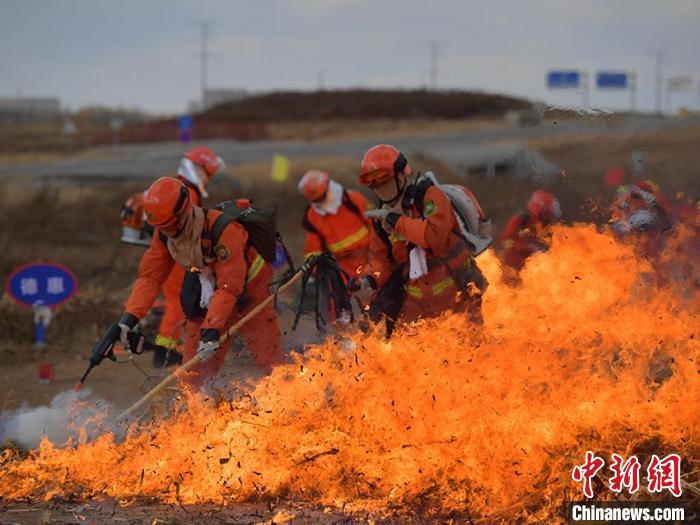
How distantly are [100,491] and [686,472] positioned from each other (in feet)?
10.6

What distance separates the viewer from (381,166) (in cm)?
723

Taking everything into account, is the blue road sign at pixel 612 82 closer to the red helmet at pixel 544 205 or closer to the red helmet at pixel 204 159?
the red helmet at pixel 544 205

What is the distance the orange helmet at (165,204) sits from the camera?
6742 millimetres

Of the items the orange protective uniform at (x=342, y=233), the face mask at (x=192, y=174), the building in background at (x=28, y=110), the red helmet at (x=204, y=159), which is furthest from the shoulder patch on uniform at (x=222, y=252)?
the building in background at (x=28, y=110)

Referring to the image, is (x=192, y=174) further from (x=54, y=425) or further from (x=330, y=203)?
(x=54, y=425)

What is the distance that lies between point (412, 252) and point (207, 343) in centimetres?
148

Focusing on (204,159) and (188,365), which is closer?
(188,365)

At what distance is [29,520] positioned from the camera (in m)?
5.84

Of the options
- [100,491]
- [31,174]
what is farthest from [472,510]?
[31,174]

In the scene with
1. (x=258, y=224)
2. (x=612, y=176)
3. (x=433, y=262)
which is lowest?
(x=433, y=262)

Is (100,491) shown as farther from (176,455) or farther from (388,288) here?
(388,288)

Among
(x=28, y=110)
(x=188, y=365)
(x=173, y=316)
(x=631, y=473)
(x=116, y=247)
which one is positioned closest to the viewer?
(x=631, y=473)

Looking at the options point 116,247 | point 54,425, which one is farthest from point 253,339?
point 116,247

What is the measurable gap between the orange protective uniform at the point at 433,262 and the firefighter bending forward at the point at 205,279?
0.83m
